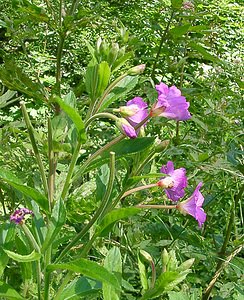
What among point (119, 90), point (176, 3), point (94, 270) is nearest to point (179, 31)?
point (176, 3)

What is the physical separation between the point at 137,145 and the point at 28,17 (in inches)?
31.9

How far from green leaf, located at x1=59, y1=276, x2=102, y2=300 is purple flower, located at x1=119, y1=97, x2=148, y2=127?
260 millimetres

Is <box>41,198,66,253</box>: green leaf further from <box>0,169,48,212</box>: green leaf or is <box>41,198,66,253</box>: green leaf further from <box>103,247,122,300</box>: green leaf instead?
<box>103,247,122,300</box>: green leaf

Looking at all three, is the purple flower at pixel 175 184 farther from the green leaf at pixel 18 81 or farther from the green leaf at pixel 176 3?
the green leaf at pixel 176 3

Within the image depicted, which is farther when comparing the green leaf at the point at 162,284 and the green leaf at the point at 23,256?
the green leaf at the point at 162,284

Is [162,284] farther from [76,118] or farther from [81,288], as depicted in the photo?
[76,118]

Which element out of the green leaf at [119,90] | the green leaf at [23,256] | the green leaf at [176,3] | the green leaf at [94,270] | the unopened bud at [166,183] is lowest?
the green leaf at [94,270]

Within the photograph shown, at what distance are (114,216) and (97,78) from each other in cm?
20

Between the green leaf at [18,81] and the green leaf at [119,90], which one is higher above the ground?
the green leaf at [119,90]

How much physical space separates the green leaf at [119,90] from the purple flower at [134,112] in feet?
0.07

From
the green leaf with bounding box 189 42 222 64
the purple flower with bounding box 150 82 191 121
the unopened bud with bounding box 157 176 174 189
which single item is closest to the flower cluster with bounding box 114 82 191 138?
the purple flower with bounding box 150 82 191 121

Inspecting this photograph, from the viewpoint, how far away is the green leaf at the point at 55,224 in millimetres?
875

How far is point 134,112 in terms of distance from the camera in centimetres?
93

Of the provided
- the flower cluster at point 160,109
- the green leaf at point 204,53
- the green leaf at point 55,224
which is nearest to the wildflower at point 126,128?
the flower cluster at point 160,109
